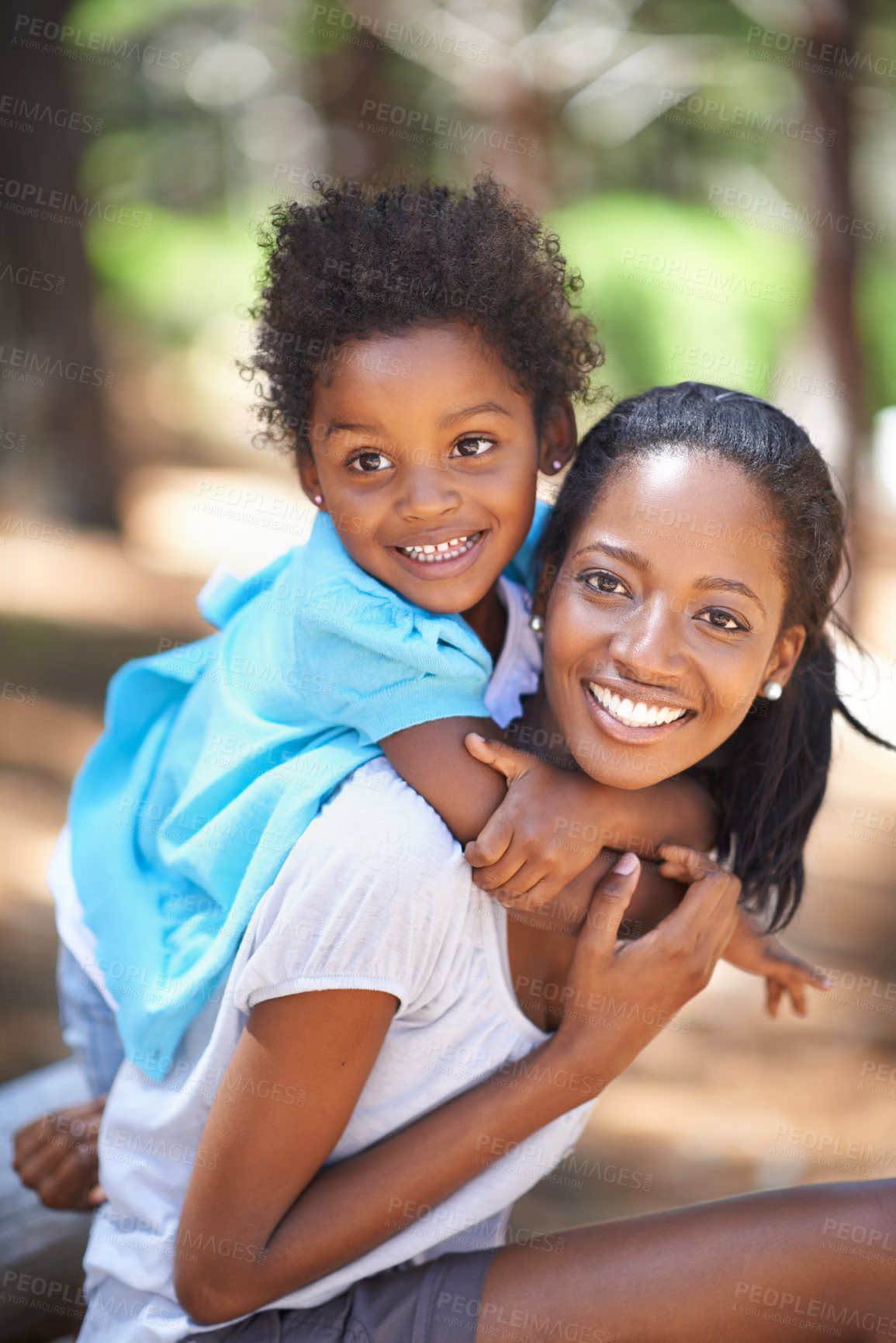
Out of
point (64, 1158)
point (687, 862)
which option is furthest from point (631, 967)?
point (64, 1158)

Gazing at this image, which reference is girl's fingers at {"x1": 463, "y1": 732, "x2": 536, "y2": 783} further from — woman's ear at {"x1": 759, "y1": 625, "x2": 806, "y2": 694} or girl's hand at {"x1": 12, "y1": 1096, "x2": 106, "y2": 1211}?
girl's hand at {"x1": 12, "y1": 1096, "x2": 106, "y2": 1211}

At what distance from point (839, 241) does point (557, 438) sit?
581 cm

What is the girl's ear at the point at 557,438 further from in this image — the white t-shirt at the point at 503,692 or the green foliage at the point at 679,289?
the green foliage at the point at 679,289

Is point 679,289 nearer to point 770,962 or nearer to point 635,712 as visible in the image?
point 770,962

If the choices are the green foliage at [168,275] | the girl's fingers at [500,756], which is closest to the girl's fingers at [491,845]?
the girl's fingers at [500,756]

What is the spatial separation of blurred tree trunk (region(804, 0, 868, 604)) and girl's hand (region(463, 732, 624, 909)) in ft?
18.3

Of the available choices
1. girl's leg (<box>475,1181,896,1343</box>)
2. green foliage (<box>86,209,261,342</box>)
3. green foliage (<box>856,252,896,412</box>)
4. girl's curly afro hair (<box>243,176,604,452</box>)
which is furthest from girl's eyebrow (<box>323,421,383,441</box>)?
green foliage (<box>86,209,261,342</box>)

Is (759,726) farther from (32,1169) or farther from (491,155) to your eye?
(491,155)

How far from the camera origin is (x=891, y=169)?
738 inches

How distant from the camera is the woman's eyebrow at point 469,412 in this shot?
2040 millimetres

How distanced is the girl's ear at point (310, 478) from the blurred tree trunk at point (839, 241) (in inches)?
209

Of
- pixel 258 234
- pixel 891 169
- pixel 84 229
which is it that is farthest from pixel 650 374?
pixel 258 234

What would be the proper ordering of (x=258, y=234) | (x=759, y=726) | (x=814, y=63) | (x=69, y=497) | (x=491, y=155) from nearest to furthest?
1. (x=759, y=726)
2. (x=258, y=234)
3. (x=814, y=63)
4. (x=491, y=155)
5. (x=69, y=497)

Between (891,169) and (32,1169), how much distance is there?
2049cm
